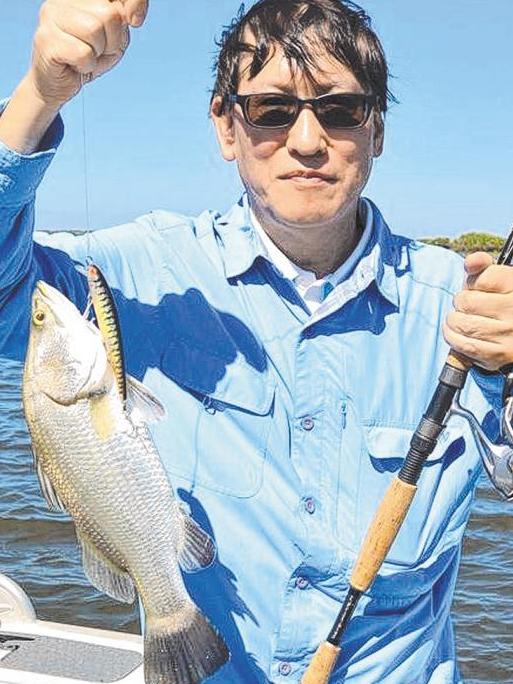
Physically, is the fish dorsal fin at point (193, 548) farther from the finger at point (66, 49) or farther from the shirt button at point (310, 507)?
the finger at point (66, 49)

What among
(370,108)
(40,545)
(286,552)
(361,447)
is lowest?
(40,545)

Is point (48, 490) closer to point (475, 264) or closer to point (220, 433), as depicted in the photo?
point (220, 433)

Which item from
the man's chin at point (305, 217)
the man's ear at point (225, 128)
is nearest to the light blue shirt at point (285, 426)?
the man's chin at point (305, 217)

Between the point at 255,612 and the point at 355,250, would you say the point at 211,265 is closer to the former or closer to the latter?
the point at 355,250

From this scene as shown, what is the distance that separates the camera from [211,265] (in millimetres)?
3094

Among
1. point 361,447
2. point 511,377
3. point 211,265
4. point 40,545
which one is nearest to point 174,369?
point 211,265

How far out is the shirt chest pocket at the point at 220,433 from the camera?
2.93 metres

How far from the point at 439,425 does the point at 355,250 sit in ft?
2.23

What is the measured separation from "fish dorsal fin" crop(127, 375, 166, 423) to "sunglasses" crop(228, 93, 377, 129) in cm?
90

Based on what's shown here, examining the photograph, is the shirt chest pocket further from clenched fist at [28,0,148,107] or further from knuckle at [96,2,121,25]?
knuckle at [96,2,121,25]

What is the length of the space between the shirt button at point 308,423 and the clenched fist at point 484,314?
500 millimetres

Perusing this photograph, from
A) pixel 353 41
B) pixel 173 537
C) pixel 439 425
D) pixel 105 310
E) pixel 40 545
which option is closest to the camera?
pixel 105 310

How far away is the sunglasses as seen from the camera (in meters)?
2.95

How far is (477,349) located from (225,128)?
1.13 metres
